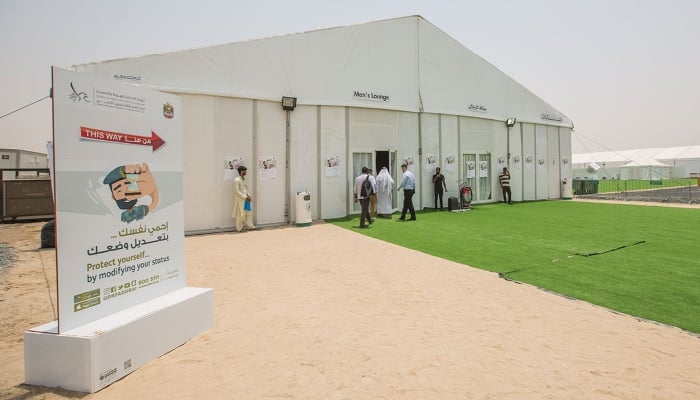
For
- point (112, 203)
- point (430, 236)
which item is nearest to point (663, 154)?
point (430, 236)

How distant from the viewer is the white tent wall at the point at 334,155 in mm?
13898

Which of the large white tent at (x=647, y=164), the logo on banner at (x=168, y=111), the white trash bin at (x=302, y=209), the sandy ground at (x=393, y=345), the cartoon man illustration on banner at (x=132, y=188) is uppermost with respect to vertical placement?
the large white tent at (x=647, y=164)

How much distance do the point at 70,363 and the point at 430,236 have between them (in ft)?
28.4

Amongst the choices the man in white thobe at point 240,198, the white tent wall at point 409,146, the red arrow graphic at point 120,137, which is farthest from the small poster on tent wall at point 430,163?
the red arrow graphic at point 120,137

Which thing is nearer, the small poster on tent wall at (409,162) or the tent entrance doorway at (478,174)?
the small poster on tent wall at (409,162)

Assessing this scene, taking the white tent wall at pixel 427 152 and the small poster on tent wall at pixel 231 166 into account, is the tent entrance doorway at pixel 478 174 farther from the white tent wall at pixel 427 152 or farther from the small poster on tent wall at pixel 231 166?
the small poster on tent wall at pixel 231 166

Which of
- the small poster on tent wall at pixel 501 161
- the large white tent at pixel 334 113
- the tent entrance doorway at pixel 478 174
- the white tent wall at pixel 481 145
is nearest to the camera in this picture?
the large white tent at pixel 334 113

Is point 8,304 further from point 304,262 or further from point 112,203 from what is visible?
point 304,262

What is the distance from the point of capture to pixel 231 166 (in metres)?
12.1

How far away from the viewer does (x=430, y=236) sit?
1052cm

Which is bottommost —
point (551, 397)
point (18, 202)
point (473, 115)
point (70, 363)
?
point (551, 397)

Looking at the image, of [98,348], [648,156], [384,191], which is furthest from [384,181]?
[648,156]

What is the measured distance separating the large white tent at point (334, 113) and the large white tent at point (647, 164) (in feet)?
105

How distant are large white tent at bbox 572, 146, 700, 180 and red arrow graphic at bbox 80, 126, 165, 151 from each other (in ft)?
160
